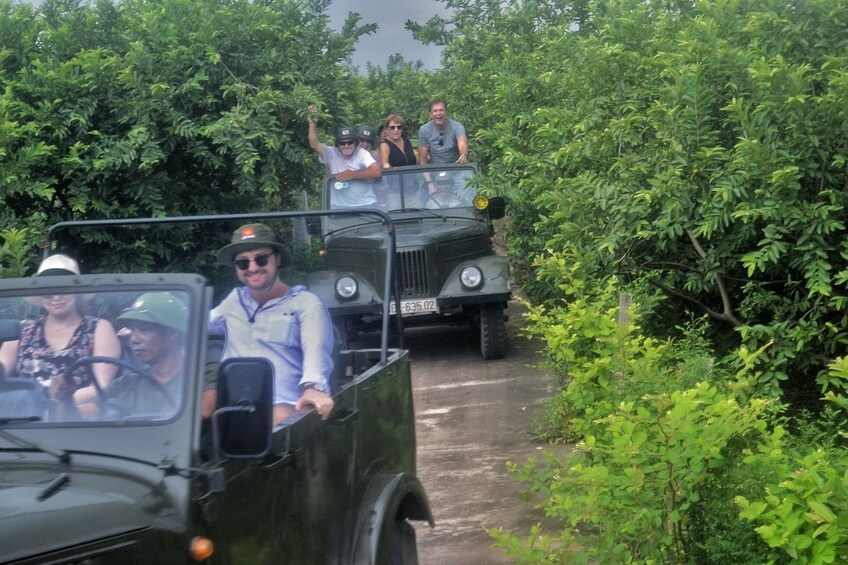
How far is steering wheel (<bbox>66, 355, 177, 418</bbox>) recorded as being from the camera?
3123mm

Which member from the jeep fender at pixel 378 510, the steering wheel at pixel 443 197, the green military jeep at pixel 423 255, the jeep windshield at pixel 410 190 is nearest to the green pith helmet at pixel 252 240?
the jeep fender at pixel 378 510

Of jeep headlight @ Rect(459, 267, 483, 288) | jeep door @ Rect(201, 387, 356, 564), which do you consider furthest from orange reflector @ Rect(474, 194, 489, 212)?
jeep door @ Rect(201, 387, 356, 564)

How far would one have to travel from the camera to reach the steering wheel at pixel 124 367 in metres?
3.12

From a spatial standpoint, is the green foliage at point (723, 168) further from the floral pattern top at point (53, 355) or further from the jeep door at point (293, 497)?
the floral pattern top at point (53, 355)

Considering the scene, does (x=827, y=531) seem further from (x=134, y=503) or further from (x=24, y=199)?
(x=24, y=199)

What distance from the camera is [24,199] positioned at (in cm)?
1006

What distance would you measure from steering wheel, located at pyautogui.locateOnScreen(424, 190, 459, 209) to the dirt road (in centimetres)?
149

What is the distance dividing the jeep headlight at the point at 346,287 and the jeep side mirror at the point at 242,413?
8.26 meters

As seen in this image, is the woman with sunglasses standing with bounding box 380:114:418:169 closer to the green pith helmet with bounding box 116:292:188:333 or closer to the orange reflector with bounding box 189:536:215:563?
the green pith helmet with bounding box 116:292:188:333

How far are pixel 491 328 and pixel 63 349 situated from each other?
822 centimetres

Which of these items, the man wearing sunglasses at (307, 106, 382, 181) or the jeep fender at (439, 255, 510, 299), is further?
the man wearing sunglasses at (307, 106, 382, 181)

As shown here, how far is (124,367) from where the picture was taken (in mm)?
3221

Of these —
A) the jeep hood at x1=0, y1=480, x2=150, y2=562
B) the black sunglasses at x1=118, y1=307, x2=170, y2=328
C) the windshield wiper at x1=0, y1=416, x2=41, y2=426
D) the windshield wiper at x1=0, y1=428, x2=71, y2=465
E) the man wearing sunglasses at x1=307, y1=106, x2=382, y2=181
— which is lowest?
the jeep hood at x1=0, y1=480, x2=150, y2=562

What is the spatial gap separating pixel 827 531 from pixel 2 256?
5.98m
